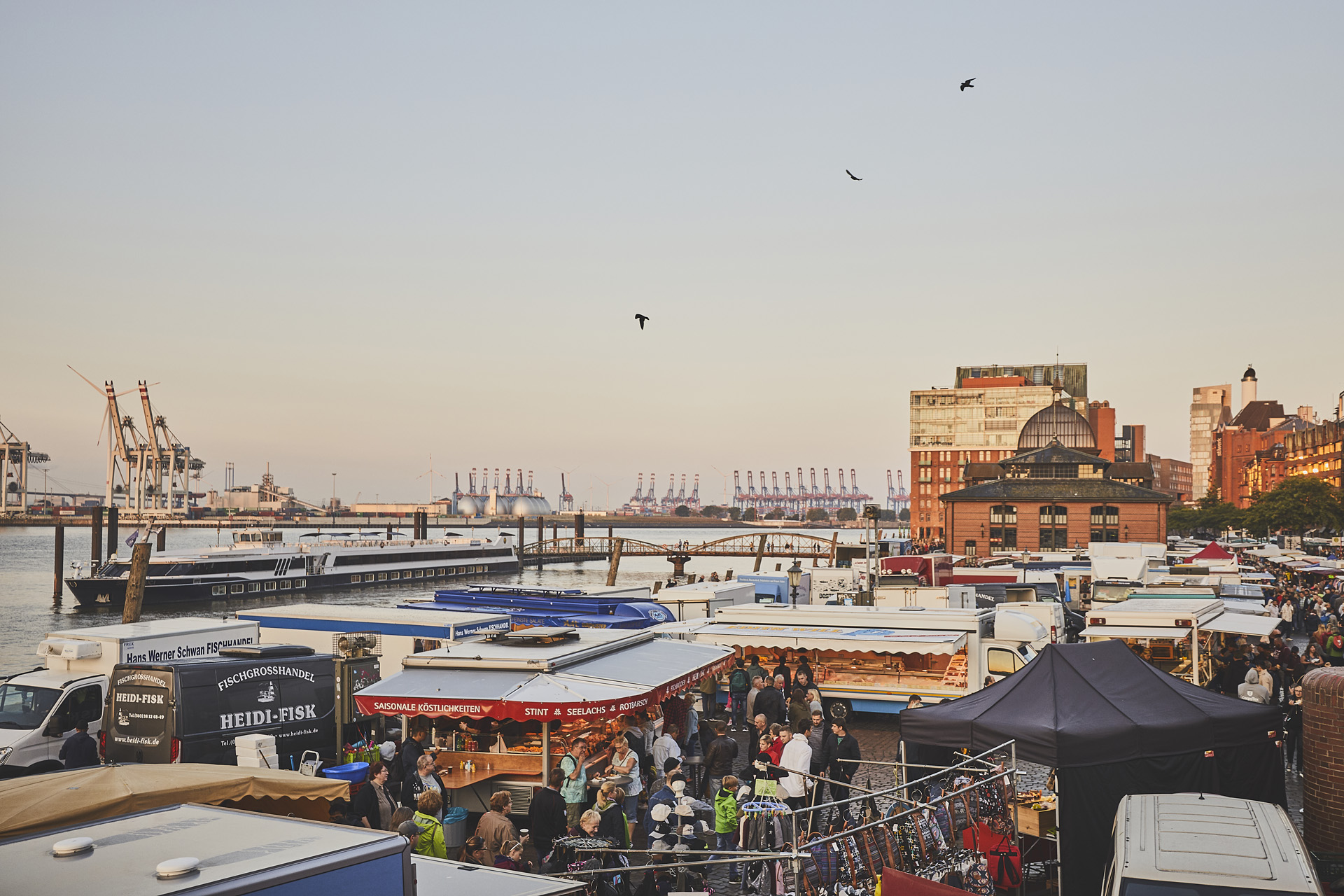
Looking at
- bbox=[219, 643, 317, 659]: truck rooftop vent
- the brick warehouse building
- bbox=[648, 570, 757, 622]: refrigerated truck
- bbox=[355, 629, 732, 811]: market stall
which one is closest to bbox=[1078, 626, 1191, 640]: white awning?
bbox=[355, 629, 732, 811]: market stall

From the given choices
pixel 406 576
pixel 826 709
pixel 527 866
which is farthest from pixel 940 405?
pixel 527 866

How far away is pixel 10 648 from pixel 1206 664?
4857cm

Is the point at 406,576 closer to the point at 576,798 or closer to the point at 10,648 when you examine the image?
the point at 10,648

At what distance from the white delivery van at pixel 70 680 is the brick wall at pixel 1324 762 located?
1602cm

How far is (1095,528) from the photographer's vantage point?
82688 millimetres

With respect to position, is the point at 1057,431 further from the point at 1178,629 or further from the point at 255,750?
the point at 255,750

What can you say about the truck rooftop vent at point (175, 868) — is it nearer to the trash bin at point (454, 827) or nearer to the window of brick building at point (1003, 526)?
the trash bin at point (454, 827)

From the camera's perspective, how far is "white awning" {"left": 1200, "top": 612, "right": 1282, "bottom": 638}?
2138cm

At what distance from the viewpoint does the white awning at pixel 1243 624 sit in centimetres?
2138

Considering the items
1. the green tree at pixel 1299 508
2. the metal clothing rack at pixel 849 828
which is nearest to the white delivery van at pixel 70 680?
the metal clothing rack at pixel 849 828

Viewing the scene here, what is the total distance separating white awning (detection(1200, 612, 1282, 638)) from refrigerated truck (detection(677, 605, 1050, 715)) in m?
3.53

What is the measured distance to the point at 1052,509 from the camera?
84.0 meters

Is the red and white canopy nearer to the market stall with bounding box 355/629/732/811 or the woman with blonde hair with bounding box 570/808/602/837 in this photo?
the market stall with bounding box 355/629/732/811

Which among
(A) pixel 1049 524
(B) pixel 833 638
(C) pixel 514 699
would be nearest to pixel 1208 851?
(C) pixel 514 699
